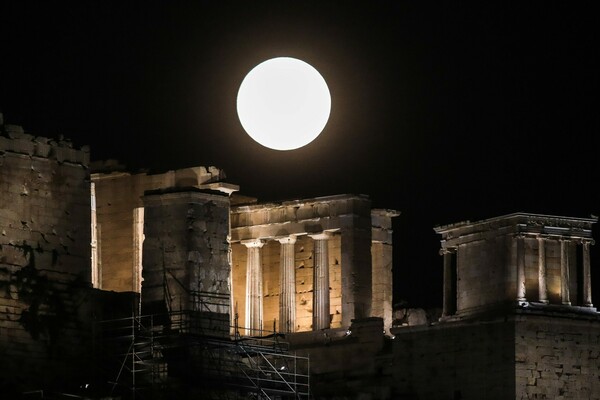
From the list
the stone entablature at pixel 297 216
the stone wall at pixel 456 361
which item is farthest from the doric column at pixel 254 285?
the stone wall at pixel 456 361

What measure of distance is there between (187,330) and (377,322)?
30.7 feet

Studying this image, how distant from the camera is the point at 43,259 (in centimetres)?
7181

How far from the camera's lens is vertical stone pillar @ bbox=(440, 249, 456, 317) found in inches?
3455

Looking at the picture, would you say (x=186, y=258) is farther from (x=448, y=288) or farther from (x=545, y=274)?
(x=448, y=288)

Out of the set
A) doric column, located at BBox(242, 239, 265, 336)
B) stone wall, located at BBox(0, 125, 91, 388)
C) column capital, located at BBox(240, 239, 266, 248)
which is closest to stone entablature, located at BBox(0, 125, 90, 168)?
stone wall, located at BBox(0, 125, 91, 388)

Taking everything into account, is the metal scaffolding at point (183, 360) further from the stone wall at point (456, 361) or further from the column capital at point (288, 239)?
the column capital at point (288, 239)

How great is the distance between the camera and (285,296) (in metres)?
87.4

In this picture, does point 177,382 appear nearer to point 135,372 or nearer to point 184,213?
point 135,372

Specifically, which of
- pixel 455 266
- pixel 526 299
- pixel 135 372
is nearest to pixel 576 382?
pixel 526 299

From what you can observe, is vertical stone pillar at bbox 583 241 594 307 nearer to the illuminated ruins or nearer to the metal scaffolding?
the illuminated ruins

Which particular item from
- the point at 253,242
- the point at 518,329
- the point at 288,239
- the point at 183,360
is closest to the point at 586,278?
the point at 518,329

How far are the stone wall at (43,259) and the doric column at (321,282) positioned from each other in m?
14.4

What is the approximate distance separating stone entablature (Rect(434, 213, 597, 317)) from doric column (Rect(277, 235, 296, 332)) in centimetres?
556

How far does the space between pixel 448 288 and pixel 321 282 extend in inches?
161
